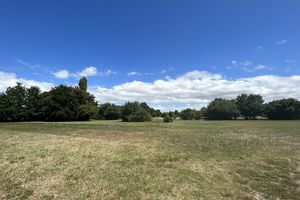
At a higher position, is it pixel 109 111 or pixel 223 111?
pixel 223 111

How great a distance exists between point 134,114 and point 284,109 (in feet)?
204

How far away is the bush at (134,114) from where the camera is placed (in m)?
64.3

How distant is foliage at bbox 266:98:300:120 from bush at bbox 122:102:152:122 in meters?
57.1

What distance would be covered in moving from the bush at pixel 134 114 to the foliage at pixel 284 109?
187 feet

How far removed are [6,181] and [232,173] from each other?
287 inches

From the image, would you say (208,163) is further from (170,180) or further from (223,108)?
(223,108)

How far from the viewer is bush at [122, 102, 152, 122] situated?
6431 cm

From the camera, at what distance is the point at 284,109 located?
90312mm

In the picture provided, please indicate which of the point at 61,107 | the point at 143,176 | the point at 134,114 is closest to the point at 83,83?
the point at 61,107

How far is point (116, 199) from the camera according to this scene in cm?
565

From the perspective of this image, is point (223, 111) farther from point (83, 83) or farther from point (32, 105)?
point (32, 105)

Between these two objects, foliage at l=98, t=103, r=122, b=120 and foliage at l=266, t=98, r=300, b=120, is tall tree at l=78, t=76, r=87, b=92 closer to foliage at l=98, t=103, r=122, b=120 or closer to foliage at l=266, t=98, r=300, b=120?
foliage at l=98, t=103, r=122, b=120

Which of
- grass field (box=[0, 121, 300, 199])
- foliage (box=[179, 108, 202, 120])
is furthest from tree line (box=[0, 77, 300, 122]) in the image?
grass field (box=[0, 121, 300, 199])

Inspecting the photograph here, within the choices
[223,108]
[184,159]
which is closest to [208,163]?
[184,159]
